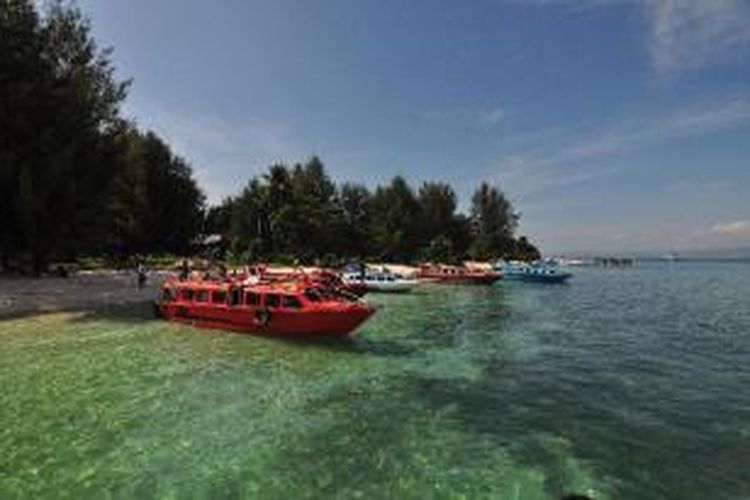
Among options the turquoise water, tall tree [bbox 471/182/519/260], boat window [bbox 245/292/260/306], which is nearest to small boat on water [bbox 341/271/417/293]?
the turquoise water

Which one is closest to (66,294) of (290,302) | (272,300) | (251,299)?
(251,299)

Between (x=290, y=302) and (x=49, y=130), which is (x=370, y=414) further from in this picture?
(x=49, y=130)

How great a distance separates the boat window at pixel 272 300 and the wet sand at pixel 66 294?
16.7m

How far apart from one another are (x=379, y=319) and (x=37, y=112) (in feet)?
97.2

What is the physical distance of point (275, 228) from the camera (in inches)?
4235

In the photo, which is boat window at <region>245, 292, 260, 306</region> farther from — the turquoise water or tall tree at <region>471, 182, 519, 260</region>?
tall tree at <region>471, 182, 519, 260</region>

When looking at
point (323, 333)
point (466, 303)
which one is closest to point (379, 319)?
point (323, 333)

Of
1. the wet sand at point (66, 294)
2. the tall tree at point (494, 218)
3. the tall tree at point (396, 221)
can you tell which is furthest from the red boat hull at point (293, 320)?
the tall tree at point (494, 218)

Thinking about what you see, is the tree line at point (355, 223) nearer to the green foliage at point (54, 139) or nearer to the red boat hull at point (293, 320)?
the green foliage at point (54, 139)

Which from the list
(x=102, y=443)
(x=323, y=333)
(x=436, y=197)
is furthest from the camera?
(x=436, y=197)

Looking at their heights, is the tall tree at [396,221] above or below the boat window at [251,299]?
above

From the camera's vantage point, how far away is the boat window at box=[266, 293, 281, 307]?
35375mm

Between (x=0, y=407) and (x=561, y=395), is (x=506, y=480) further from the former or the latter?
(x=0, y=407)

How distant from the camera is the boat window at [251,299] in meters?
36.3
